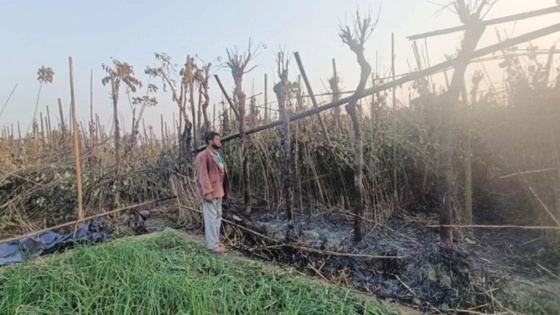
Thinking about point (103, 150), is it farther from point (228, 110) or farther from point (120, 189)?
point (228, 110)

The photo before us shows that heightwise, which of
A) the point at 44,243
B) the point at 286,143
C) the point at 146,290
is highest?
the point at 286,143

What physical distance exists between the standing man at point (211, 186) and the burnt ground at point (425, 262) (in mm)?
468

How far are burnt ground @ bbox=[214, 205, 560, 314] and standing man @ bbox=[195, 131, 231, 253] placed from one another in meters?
0.47

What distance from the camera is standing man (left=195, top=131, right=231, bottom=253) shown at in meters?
4.05

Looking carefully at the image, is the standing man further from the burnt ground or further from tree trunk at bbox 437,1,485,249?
tree trunk at bbox 437,1,485,249

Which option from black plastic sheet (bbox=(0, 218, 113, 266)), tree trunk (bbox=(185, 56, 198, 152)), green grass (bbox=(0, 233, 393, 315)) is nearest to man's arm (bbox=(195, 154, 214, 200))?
green grass (bbox=(0, 233, 393, 315))

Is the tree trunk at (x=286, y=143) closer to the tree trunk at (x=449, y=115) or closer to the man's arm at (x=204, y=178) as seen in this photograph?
the man's arm at (x=204, y=178)

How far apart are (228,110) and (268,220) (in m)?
2.78

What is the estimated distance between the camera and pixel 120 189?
607 centimetres

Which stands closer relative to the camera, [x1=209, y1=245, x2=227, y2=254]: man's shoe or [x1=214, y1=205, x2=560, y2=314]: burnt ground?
[x1=214, y1=205, x2=560, y2=314]: burnt ground

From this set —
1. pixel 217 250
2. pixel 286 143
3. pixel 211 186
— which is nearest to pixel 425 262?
pixel 286 143

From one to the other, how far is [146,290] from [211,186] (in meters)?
1.76

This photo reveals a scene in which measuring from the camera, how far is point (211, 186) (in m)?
4.09

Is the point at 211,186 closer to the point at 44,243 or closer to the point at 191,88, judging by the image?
the point at 44,243
